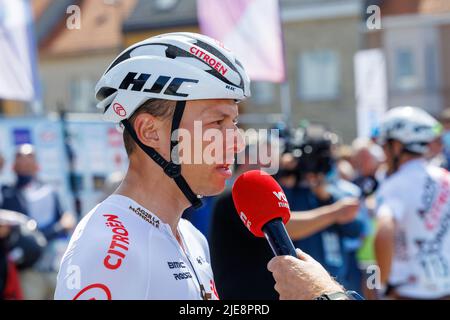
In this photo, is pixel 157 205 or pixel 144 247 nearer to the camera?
pixel 144 247

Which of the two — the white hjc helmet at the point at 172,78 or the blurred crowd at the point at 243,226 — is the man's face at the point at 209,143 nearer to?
the white hjc helmet at the point at 172,78

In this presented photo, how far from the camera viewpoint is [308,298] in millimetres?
1901

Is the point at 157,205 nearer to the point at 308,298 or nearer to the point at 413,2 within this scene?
the point at 308,298

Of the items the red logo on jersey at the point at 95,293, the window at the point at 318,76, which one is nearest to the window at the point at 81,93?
the window at the point at 318,76

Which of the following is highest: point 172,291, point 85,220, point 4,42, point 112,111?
point 4,42

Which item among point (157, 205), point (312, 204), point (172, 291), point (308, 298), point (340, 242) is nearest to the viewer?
point (308, 298)

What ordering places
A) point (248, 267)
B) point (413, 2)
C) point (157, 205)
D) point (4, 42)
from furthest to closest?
point (413, 2), point (4, 42), point (248, 267), point (157, 205)

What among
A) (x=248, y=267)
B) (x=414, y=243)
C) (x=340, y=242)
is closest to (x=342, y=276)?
(x=340, y=242)

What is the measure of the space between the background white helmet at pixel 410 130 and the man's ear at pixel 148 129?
119 inches

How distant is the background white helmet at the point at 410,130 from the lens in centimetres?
512

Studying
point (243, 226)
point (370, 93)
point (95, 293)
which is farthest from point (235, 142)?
point (370, 93)

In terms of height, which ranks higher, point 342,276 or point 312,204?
point 312,204

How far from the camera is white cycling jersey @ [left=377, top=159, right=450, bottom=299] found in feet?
15.4
